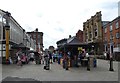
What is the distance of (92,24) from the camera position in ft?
270

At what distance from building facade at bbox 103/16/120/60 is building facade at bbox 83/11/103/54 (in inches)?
117

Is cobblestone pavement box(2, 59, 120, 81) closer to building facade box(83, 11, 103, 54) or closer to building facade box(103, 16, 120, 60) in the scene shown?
building facade box(103, 16, 120, 60)

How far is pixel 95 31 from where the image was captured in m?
79.3

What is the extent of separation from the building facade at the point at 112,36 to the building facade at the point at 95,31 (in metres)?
2.96

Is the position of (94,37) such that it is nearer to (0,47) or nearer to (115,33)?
(115,33)

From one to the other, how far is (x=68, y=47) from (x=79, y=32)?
80864 millimetres

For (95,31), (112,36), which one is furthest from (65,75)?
(95,31)

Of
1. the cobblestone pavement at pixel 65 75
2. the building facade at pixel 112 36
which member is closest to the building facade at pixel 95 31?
the building facade at pixel 112 36

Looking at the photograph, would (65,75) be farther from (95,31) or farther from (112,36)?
(95,31)

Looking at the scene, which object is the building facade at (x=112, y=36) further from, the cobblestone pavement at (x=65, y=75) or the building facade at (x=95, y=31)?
the cobblestone pavement at (x=65, y=75)

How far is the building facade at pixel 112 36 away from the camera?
56.5 m

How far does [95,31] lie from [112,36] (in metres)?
18.6

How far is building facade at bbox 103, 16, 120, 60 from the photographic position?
56.5m

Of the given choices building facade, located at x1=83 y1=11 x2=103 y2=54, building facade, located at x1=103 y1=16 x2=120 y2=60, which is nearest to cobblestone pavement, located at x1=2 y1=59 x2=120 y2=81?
building facade, located at x1=103 y1=16 x2=120 y2=60
